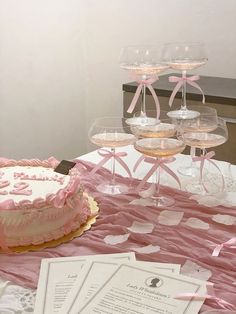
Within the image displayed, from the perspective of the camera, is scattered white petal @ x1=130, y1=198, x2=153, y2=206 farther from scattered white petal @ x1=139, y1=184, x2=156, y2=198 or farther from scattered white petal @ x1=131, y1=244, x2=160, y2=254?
scattered white petal @ x1=131, y1=244, x2=160, y2=254

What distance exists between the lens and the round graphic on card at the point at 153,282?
41.9 inches

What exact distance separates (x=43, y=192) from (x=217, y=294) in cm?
50

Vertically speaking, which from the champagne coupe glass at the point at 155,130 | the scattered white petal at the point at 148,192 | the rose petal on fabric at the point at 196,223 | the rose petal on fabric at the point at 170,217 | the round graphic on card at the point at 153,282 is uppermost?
the champagne coupe glass at the point at 155,130

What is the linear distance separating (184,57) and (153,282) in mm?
1075

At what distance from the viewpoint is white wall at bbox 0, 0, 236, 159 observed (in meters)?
2.97

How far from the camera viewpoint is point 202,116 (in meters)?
1.67

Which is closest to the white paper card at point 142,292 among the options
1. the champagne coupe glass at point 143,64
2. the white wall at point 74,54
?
the champagne coupe glass at point 143,64

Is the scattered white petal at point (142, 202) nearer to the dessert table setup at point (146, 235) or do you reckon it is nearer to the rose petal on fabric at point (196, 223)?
the dessert table setup at point (146, 235)

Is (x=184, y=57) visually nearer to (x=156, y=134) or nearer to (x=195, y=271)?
(x=156, y=134)

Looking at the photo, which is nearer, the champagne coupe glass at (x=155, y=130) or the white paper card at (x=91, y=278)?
the white paper card at (x=91, y=278)

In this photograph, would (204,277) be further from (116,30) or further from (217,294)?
(116,30)

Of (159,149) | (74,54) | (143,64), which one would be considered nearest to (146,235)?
(159,149)

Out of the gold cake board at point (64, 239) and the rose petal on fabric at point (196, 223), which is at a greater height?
the rose petal on fabric at point (196, 223)

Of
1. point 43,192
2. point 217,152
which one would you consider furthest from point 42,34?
point 43,192
